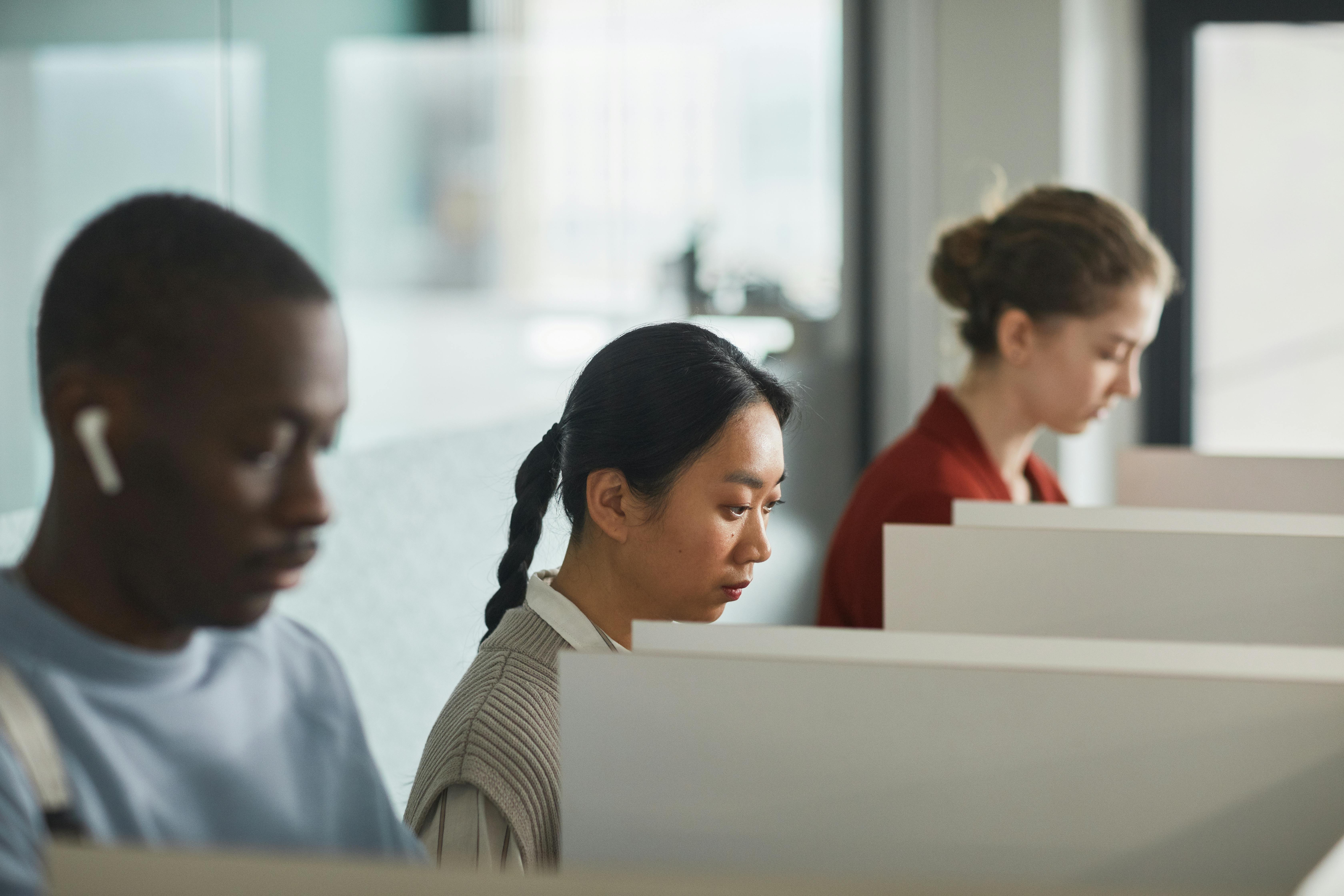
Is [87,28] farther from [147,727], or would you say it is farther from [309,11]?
[147,727]

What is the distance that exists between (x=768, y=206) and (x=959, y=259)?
1.47 m

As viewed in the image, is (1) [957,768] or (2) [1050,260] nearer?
(1) [957,768]

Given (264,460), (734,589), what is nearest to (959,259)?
(734,589)

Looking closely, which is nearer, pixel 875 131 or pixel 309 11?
pixel 309 11

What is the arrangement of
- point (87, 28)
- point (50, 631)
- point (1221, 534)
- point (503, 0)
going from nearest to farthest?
point (50, 631)
point (1221, 534)
point (87, 28)
point (503, 0)

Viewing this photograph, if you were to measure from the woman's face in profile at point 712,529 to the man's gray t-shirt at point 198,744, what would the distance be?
1.24 ft

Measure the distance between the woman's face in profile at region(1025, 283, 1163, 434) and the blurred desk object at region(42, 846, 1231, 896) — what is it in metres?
1.17

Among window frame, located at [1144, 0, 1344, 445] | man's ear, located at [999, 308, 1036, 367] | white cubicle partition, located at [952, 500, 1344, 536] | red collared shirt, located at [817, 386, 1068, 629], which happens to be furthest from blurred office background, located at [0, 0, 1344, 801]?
white cubicle partition, located at [952, 500, 1344, 536]

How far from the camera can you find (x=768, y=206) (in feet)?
10.0

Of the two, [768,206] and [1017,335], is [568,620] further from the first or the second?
[768,206]

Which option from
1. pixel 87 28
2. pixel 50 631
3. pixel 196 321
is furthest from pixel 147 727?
pixel 87 28

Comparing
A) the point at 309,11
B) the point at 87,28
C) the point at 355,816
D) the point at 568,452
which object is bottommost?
the point at 355,816

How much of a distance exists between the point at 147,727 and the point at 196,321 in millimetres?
152

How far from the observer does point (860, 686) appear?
619mm
